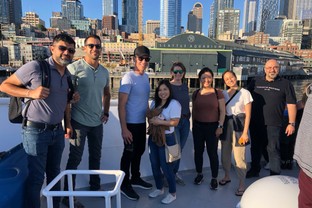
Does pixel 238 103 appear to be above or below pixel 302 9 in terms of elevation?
below

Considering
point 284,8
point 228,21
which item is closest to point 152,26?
point 228,21

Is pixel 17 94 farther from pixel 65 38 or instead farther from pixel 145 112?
pixel 145 112

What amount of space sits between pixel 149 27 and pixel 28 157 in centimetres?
18123

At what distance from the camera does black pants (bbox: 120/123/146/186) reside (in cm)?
271

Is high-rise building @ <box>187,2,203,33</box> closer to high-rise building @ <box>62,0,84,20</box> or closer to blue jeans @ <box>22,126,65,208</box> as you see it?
high-rise building @ <box>62,0,84,20</box>

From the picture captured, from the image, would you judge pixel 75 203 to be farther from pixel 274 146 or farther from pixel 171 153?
pixel 274 146

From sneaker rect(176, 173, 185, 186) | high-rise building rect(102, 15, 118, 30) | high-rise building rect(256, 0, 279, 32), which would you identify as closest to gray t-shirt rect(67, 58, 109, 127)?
sneaker rect(176, 173, 185, 186)

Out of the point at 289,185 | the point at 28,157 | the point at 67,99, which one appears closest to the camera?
the point at 289,185

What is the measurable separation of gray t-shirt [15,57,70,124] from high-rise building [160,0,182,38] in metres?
194

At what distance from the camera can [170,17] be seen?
193 meters

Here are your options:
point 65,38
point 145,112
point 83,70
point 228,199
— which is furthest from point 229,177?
point 65,38

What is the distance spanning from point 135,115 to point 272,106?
1570 mm

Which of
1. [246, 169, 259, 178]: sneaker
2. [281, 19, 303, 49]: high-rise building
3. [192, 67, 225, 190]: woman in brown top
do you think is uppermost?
[281, 19, 303, 49]: high-rise building

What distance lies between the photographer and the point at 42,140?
6.43 feet
